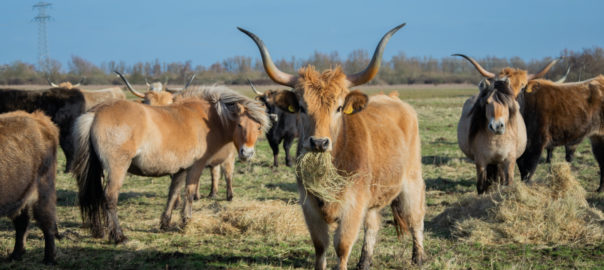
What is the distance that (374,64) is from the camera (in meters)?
4.59

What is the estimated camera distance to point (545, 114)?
32.5 feet

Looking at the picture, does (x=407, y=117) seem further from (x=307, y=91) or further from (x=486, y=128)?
(x=486, y=128)

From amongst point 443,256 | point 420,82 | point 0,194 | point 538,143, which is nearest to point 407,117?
point 443,256

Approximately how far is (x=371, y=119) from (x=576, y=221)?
3.34m

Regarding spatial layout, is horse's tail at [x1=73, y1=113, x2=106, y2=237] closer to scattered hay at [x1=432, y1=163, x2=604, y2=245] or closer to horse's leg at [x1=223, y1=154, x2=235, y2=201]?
horse's leg at [x1=223, y1=154, x2=235, y2=201]

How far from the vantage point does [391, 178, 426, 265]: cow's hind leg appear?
5.44 m

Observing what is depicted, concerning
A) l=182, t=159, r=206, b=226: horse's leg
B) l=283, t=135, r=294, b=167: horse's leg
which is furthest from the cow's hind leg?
l=283, t=135, r=294, b=167: horse's leg

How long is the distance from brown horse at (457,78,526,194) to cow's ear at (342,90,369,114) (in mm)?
4225

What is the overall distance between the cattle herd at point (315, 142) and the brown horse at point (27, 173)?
0.01 metres

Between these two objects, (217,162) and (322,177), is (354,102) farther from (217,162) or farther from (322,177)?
(217,162)

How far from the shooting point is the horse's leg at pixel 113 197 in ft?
20.5

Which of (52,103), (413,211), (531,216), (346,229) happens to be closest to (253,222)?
(413,211)

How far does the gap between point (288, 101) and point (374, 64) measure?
0.88m

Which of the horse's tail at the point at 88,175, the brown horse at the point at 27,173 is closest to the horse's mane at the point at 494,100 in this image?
the horse's tail at the point at 88,175
